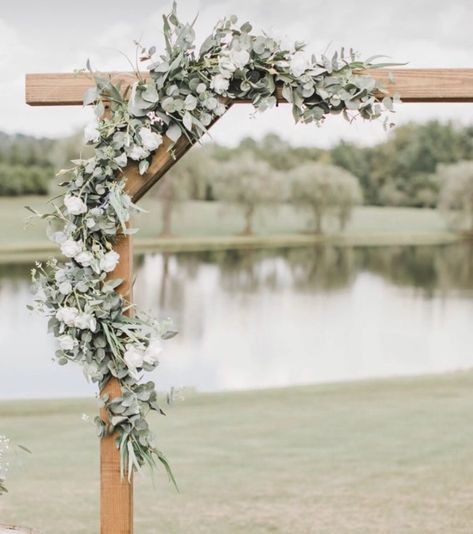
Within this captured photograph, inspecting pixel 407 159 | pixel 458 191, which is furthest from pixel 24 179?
pixel 458 191

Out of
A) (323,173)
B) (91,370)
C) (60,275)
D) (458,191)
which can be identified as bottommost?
(91,370)

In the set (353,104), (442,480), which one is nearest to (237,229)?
(442,480)

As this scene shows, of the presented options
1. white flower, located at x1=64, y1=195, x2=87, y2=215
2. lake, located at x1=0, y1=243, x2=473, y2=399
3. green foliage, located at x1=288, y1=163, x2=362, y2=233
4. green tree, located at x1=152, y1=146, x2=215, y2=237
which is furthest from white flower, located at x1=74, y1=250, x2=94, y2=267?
green foliage, located at x1=288, y1=163, x2=362, y2=233

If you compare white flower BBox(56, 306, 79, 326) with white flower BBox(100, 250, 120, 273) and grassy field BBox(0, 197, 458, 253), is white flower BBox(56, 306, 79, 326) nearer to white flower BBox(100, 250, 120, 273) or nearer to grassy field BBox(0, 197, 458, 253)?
white flower BBox(100, 250, 120, 273)

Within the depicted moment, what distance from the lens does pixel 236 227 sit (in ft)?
21.3

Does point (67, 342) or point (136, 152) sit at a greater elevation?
point (136, 152)

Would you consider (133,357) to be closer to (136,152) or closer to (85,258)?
(85,258)

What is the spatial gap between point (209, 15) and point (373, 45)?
105cm

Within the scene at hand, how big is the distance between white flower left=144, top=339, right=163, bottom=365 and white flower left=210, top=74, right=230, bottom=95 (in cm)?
68

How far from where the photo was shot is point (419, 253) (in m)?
6.61

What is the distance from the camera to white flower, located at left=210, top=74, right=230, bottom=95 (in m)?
2.38

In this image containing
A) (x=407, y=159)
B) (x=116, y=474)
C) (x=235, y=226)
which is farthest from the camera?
(x=407, y=159)

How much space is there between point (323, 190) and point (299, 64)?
4.22 m

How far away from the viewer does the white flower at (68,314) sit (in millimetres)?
2420
